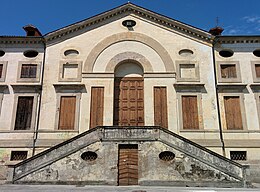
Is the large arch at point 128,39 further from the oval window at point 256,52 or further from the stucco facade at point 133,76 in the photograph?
the oval window at point 256,52

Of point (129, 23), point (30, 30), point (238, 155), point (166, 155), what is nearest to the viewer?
point (166, 155)

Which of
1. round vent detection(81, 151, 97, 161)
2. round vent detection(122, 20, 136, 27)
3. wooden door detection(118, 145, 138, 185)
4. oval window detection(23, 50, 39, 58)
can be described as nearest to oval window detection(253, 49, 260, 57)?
round vent detection(122, 20, 136, 27)


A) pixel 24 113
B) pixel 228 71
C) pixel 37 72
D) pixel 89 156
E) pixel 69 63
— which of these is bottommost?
pixel 89 156

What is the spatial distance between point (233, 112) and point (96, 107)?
967 cm

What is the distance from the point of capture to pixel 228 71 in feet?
66.6

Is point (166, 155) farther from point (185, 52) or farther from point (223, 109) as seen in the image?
point (185, 52)

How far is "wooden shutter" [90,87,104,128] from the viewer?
18797mm

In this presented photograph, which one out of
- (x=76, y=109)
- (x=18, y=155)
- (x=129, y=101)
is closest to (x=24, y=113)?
(x=18, y=155)

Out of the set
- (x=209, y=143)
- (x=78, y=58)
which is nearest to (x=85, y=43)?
(x=78, y=58)

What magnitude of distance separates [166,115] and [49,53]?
9964mm

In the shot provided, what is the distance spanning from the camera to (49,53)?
68.0ft

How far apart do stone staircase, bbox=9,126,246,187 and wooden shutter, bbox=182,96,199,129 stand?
3773 millimetres

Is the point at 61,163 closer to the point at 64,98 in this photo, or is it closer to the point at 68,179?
the point at 68,179

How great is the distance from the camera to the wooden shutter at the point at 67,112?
18.8 m
